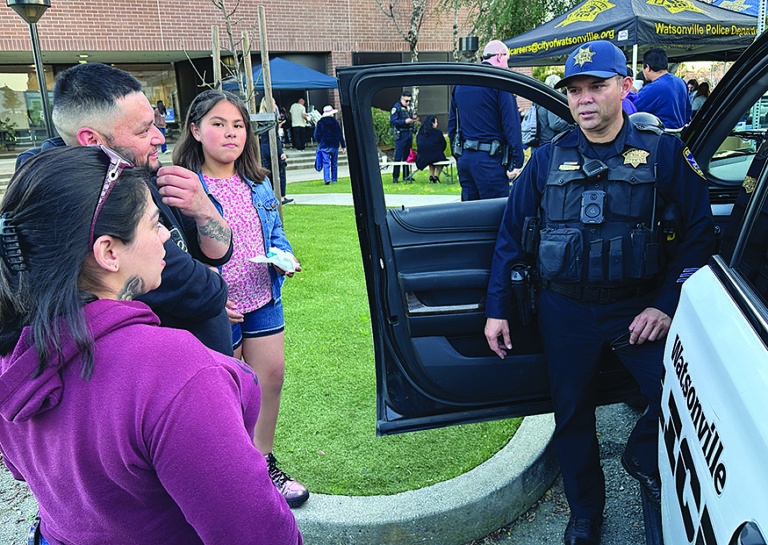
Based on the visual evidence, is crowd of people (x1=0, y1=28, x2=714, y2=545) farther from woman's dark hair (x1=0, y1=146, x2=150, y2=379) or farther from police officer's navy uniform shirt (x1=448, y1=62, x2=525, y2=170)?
police officer's navy uniform shirt (x1=448, y1=62, x2=525, y2=170)

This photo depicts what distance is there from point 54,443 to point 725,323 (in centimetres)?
139

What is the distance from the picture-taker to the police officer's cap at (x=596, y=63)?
2.34 m

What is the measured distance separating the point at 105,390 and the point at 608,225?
187 centimetres

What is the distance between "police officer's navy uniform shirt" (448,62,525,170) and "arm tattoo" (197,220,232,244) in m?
3.76

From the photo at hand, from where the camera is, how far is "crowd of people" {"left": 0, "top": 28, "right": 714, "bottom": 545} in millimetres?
967

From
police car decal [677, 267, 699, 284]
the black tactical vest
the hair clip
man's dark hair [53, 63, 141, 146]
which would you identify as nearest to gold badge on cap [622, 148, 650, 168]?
the black tactical vest

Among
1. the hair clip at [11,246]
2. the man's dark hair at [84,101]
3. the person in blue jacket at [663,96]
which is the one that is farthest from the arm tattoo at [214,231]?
the person in blue jacket at [663,96]

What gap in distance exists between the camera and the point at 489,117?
550 cm

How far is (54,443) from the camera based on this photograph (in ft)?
3.29

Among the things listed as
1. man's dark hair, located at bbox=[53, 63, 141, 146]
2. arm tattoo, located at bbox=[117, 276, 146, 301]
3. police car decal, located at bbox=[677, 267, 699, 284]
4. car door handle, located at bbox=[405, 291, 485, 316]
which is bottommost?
car door handle, located at bbox=[405, 291, 485, 316]

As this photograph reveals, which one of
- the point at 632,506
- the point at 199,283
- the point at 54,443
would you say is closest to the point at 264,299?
the point at 199,283

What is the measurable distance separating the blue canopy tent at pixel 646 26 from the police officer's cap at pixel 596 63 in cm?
790

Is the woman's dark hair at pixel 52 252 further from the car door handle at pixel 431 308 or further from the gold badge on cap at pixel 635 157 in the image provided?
the gold badge on cap at pixel 635 157

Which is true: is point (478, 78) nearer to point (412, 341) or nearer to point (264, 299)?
point (412, 341)
